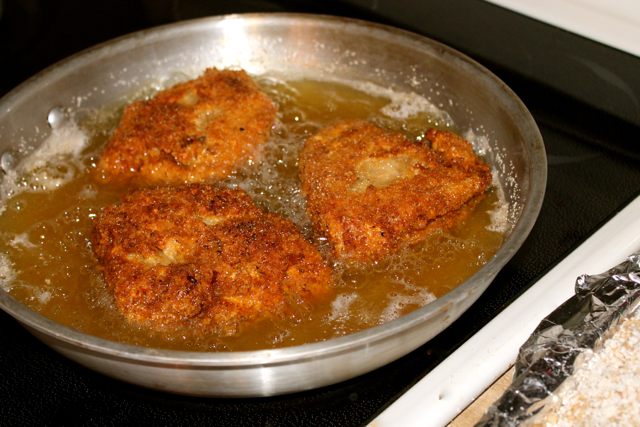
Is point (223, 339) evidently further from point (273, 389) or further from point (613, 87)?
point (613, 87)

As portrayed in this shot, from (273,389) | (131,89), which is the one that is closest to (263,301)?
(273,389)

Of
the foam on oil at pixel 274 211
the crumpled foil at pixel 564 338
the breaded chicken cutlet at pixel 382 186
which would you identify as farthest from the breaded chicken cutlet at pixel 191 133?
the crumpled foil at pixel 564 338

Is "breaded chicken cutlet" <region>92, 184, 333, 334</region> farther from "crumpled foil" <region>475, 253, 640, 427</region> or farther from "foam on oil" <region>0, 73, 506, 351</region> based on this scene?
"crumpled foil" <region>475, 253, 640, 427</region>

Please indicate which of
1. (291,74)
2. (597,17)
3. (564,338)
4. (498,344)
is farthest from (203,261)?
(597,17)

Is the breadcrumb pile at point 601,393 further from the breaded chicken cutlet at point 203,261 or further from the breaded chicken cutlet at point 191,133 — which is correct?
the breaded chicken cutlet at point 191,133

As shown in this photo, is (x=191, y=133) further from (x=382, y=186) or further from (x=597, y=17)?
(x=597, y=17)
